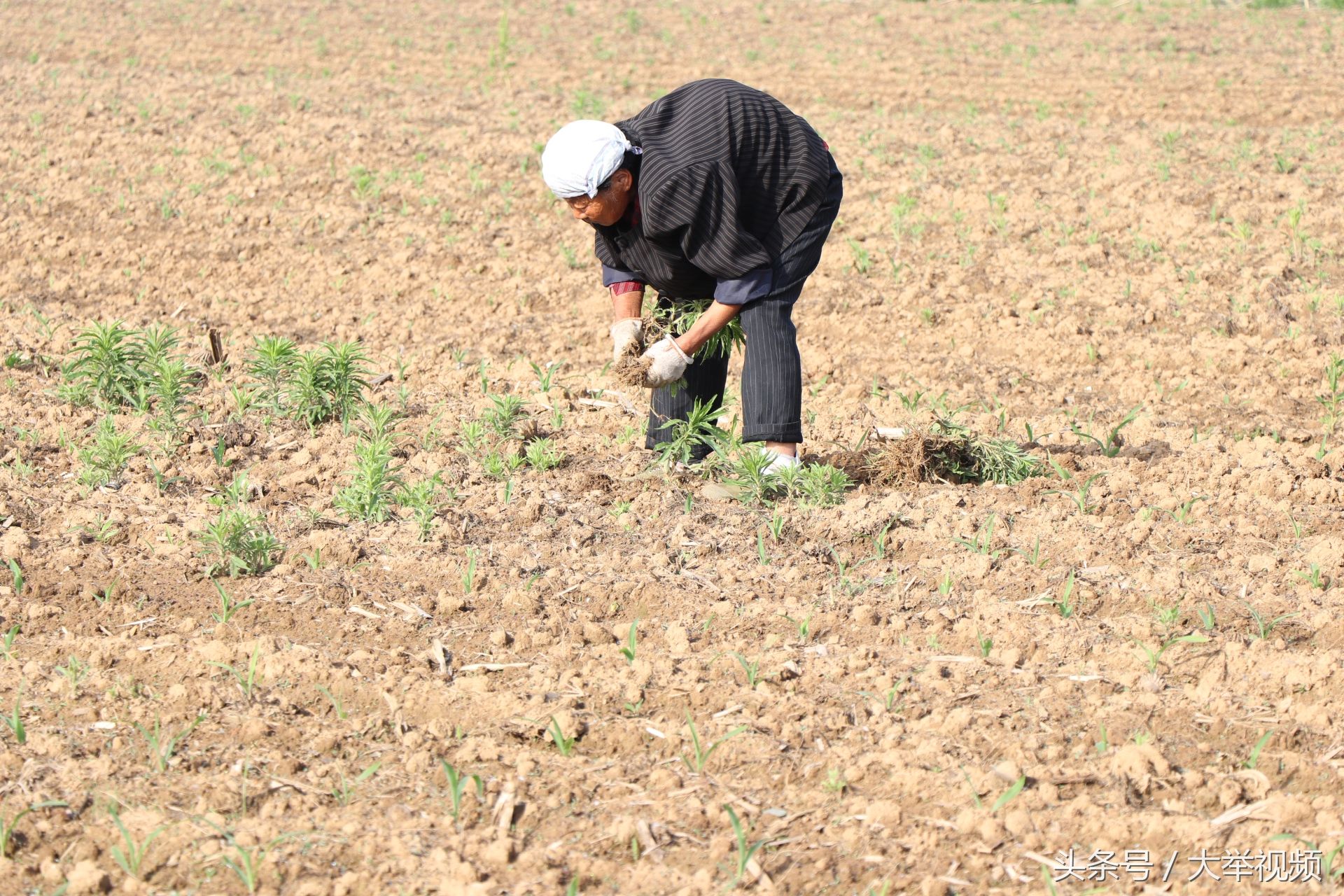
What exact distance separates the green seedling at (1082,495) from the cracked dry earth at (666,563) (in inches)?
0.9

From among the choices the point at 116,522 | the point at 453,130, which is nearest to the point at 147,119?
the point at 453,130

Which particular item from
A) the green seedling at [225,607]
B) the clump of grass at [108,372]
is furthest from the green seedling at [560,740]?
the clump of grass at [108,372]

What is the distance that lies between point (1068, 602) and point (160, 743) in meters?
2.33

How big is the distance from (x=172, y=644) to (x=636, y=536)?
4.47 ft

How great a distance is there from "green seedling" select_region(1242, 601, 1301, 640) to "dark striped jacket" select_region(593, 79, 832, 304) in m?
1.63

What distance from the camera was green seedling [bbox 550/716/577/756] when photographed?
2.93m

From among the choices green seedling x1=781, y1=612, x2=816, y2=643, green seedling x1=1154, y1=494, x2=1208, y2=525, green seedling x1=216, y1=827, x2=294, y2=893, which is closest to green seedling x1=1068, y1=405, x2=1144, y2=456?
green seedling x1=1154, y1=494, x2=1208, y2=525

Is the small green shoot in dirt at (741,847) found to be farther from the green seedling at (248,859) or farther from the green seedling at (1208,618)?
the green seedling at (1208,618)

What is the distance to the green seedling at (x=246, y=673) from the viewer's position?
10.3 ft

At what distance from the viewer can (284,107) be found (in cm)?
977

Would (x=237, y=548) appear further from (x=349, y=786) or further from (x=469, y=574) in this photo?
(x=349, y=786)

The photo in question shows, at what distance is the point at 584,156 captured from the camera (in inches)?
141

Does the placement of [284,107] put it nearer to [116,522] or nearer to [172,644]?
[116,522]

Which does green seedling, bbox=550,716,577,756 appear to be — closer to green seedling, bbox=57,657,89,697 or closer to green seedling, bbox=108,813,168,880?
green seedling, bbox=108,813,168,880
